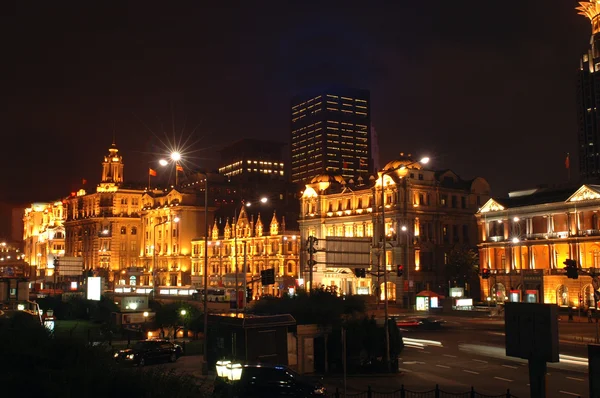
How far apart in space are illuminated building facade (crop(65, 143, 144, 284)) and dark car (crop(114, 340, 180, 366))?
125m

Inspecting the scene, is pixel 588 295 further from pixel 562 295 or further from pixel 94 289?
pixel 94 289

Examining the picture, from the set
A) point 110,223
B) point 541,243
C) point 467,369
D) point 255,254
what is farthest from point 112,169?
point 467,369

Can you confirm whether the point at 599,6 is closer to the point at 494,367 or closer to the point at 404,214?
the point at 404,214

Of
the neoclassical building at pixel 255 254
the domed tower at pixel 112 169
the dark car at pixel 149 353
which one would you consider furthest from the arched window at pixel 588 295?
the domed tower at pixel 112 169

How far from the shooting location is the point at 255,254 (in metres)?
120

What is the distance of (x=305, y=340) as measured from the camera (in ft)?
116

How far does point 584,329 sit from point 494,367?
25.3 metres

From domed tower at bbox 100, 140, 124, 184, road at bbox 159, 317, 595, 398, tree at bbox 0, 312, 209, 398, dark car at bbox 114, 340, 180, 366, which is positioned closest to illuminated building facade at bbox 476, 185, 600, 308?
road at bbox 159, 317, 595, 398

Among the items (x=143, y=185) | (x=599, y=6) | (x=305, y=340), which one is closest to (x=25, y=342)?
(x=305, y=340)

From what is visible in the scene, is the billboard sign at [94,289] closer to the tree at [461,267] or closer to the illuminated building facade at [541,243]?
the illuminated building facade at [541,243]

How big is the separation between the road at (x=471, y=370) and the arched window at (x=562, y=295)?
31.8 metres

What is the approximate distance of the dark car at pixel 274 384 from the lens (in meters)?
26.2

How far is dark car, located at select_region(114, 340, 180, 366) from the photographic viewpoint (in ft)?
128

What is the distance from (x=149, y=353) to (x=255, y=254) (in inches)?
3145
